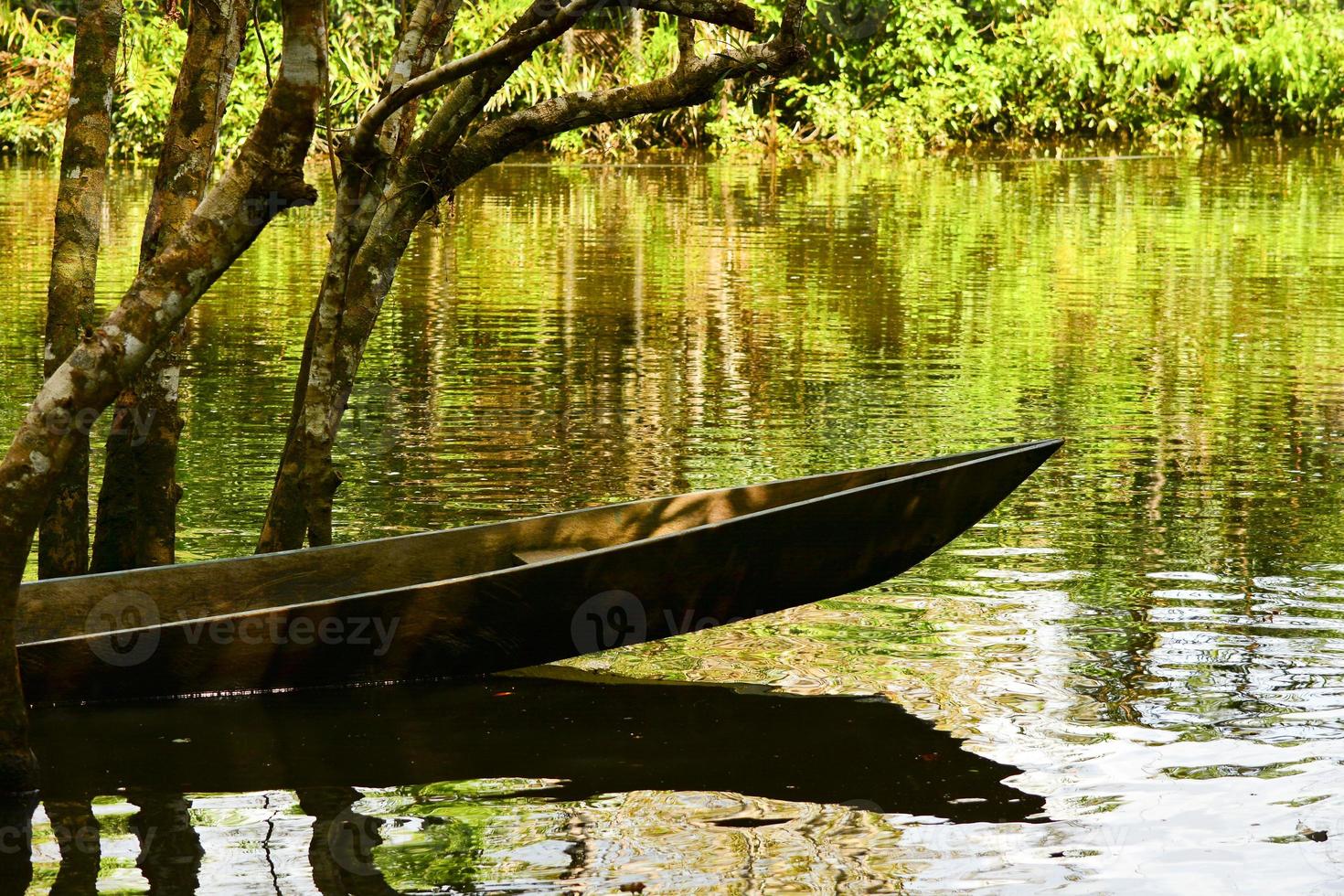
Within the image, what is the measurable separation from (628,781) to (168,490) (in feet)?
8.71

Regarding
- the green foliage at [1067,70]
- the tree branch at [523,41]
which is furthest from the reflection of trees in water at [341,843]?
the green foliage at [1067,70]

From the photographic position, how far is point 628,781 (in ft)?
21.7

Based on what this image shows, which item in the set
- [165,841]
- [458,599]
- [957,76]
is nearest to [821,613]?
[458,599]

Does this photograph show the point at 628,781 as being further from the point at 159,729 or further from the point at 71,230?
the point at 71,230

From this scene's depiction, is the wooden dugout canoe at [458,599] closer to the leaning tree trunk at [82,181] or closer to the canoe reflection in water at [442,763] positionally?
the canoe reflection in water at [442,763]

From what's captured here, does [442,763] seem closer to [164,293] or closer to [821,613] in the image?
Answer: [164,293]

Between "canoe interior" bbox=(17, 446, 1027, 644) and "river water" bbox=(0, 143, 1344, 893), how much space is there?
0.47 m

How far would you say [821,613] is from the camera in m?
8.50

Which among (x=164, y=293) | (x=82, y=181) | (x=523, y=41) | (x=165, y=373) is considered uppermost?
(x=523, y=41)

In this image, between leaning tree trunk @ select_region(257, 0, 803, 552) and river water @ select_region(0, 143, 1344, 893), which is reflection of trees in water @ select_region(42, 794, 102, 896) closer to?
river water @ select_region(0, 143, 1344, 893)

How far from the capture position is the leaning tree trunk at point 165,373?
7609mm

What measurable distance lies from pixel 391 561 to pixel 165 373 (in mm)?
1224

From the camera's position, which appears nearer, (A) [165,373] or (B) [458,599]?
(B) [458,599]

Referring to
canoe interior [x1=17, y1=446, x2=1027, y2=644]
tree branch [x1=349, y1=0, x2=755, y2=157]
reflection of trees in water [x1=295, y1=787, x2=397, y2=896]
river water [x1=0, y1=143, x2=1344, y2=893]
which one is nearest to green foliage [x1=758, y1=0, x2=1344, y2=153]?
river water [x1=0, y1=143, x2=1344, y2=893]
